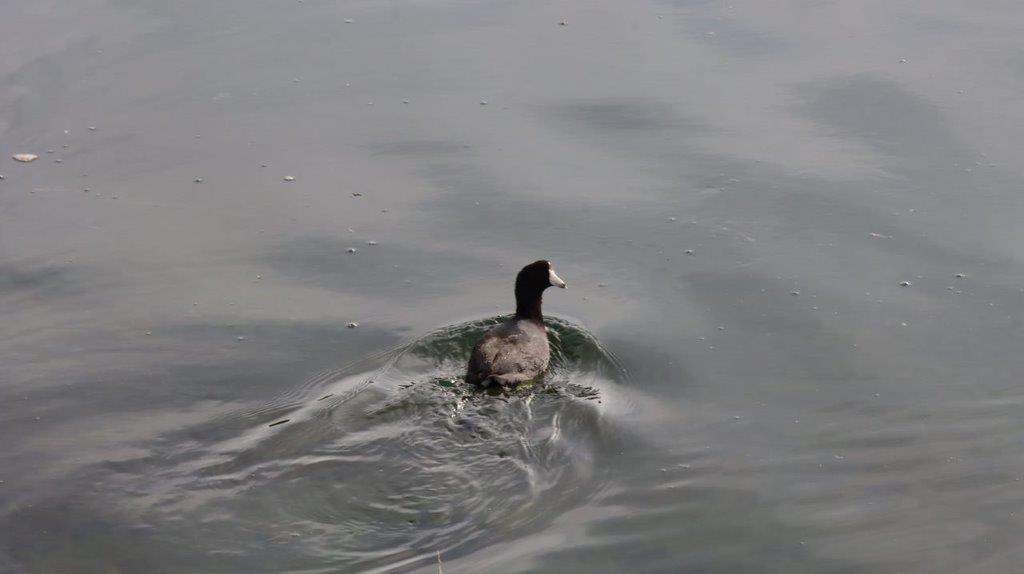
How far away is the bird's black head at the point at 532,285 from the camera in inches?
375

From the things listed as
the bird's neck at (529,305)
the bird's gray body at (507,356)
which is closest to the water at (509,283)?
the bird's gray body at (507,356)

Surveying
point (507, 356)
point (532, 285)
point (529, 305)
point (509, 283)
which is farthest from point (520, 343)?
point (509, 283)

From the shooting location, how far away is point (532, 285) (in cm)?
Result: 959

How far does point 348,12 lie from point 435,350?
7.41 meters

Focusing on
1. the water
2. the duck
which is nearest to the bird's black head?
the duck

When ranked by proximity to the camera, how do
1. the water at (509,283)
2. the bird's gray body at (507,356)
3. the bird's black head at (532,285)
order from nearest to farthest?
the water at (509,283) < the bird's gray body at (507,356) < the bird's black head at (532,285)

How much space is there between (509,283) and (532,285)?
623mm

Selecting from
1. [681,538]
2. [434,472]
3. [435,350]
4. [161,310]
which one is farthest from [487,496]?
[161,310]

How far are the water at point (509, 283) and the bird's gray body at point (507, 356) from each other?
198 mm

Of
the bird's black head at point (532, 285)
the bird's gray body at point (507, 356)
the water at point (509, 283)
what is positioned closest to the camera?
the water at point (509, 283)

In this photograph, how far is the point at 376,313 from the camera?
31.8 ft

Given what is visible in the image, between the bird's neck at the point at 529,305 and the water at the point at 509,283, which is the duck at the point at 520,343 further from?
the water at the point at 509,283

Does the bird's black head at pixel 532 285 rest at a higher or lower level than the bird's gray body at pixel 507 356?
higher

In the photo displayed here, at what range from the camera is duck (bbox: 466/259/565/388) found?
8930 mm
